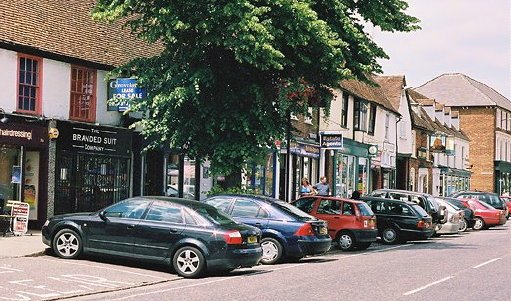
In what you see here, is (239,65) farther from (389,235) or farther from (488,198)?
(488,198)

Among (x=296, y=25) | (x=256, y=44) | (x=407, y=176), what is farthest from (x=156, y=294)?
(x=407, y=176)

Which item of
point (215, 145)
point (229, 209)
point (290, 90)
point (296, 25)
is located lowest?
point (229, 209)

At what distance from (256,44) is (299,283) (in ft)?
23.1

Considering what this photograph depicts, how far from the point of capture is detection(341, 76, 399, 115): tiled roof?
131ft

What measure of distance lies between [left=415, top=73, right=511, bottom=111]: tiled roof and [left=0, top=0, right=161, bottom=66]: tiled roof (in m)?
56.0

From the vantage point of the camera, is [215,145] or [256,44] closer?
[256,44]

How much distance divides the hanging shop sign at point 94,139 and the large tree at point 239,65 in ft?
7.62

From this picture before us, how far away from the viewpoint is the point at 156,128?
2183 cm

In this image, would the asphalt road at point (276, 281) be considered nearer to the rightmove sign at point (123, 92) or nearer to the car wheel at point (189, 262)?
the car wheel at point (189, 262)

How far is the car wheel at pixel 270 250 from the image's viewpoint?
17297mm

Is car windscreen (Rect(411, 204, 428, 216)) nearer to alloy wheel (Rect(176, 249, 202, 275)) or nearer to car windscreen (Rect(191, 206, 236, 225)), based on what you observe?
Answer: car windscreen (Rect(191, 206, 236, 225))

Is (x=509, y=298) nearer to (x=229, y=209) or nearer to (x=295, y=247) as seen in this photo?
(x=295, y=247)

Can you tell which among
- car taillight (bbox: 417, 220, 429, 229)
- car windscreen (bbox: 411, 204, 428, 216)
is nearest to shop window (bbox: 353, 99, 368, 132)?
car windscreen (bbox: 411, 204, 428, 216)

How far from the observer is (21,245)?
17.5 m
